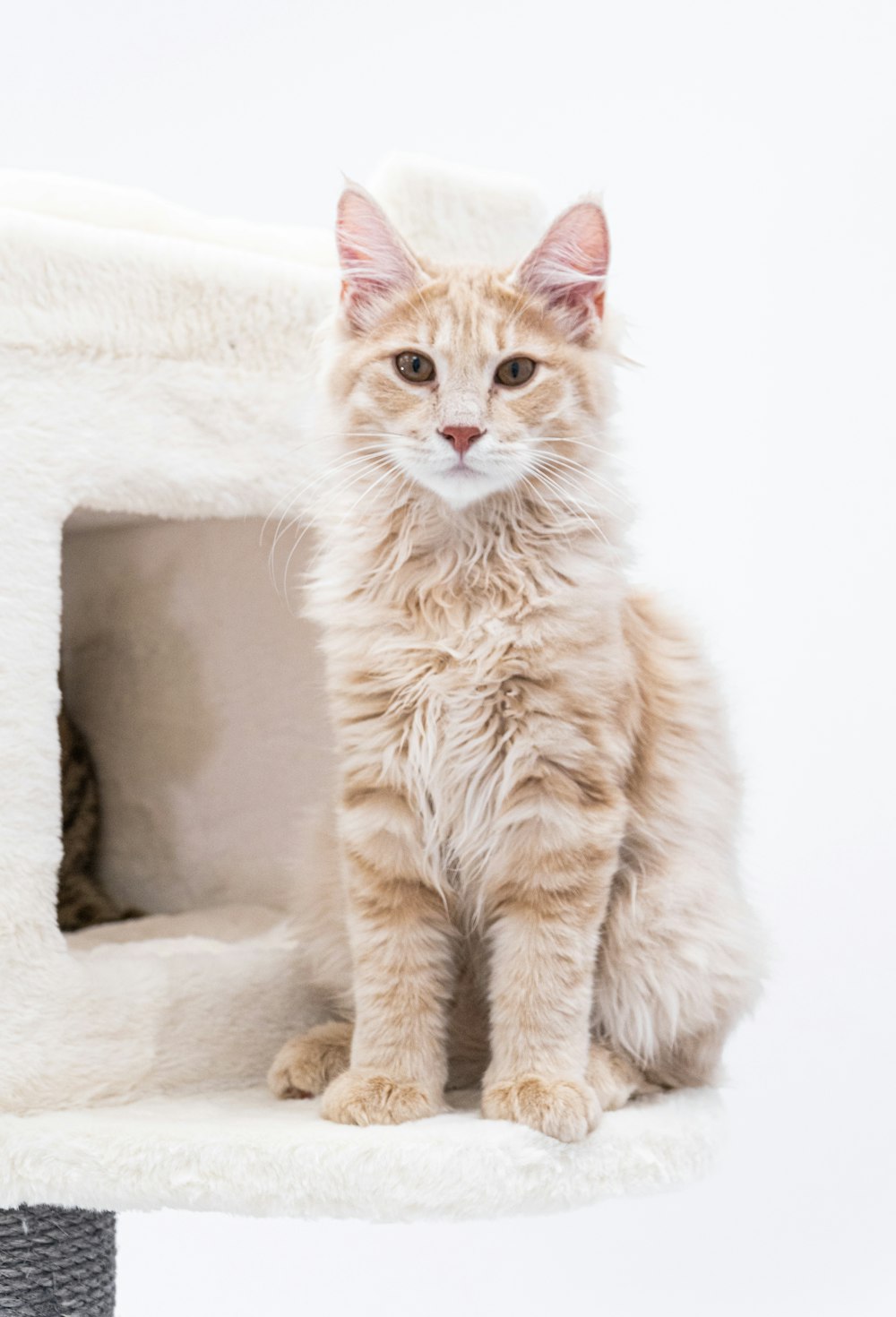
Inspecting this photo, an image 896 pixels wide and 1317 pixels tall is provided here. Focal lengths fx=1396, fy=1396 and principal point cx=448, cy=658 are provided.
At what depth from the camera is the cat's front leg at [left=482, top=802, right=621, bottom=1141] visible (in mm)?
1293

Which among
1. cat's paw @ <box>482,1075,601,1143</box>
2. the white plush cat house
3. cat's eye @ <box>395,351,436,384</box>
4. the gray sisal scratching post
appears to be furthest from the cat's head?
the gray sisal scratching post

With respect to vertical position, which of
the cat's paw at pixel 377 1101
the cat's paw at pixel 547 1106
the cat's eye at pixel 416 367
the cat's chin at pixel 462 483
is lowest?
the cat's paw at pixel 377 1101

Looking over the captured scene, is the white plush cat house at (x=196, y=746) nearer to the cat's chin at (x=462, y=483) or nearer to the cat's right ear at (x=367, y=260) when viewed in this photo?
the cat's right ear at (x=367, y=260)

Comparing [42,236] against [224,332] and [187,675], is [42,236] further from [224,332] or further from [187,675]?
[187,675]

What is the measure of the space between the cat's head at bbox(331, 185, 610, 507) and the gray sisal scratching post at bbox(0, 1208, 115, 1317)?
33.4 inches

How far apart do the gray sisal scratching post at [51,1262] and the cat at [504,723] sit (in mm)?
280

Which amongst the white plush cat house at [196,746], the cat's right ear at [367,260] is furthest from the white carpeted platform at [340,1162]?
the cat's right ear at [367,260]

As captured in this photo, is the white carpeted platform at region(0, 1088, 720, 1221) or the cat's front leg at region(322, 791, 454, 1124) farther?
the cat's front leg at region(322, 791, 454, 1124)

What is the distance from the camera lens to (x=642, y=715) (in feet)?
4.82

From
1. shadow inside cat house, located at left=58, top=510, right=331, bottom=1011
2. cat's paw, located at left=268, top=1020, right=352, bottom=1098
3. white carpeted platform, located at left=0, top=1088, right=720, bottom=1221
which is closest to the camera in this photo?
white carpeted platform, located at left=0, top=1088, right=720, bottom=1221

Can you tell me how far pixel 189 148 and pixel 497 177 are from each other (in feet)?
2.35

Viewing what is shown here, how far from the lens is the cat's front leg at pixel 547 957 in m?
1.29

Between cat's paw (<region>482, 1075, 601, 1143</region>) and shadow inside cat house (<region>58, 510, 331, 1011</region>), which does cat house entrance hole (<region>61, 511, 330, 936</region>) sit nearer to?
shadow inside cat house (<region>58, 510, 331, 1011</region>)

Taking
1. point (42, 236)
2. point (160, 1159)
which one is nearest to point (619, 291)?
point (42, 236)
